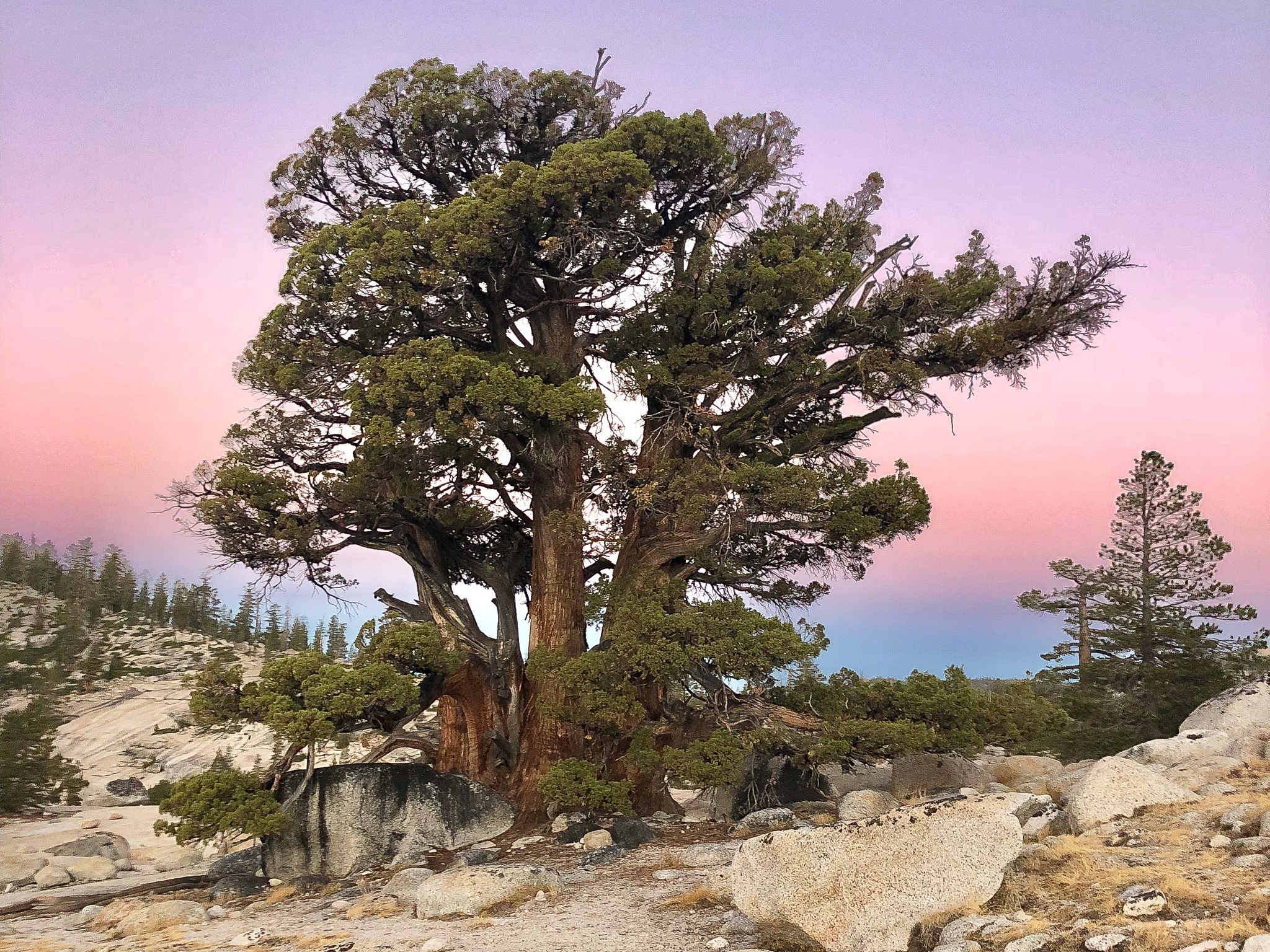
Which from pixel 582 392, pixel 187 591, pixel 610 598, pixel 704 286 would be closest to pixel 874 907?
pixel 610 598

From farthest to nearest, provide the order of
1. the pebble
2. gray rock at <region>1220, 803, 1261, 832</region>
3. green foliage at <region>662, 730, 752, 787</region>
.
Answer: green foliage at <region>662, 730, 752, 787</region> → gray rock at <region>1220, 803, 1261, 832</region> → the pebble

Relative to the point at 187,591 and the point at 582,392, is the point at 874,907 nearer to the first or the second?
the point at 582,392

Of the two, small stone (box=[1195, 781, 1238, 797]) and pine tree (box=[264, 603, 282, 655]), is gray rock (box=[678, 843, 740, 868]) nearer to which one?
small stone (box=[1195, 781, 1238, 797])

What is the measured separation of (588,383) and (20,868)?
1411 cm

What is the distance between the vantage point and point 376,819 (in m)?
14.8

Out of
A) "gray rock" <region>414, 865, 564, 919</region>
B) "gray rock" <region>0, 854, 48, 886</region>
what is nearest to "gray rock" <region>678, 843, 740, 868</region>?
"gray rock" <region>414, 865, 564, 919</region>

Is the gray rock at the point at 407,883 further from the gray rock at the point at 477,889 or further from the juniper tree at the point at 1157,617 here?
the juniper tree at the point at 1157,617

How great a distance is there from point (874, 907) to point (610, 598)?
7914 mm

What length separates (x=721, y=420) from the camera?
16203 millimetres

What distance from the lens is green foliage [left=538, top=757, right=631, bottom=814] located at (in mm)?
13766

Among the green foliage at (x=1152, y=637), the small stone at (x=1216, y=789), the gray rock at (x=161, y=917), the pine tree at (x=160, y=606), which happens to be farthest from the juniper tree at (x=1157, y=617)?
the pine tree at (x=160, y=606)

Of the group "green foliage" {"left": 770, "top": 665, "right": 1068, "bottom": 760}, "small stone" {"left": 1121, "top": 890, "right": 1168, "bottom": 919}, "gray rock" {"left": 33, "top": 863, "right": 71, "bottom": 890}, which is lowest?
"gray rock" {"left": 33, "top": 863, "right": 71, "bottom": 890}

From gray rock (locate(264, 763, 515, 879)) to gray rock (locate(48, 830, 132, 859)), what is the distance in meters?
6.89

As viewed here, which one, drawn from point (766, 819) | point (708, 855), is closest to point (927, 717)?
point (766, 819)
